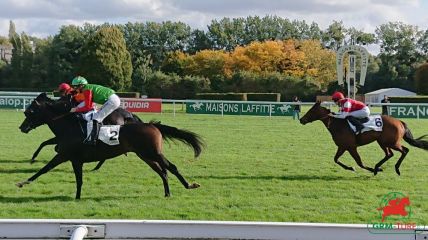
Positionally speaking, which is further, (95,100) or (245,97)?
(245,97)

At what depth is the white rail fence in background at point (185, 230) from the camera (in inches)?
142

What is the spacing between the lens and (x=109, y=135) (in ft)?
25.3

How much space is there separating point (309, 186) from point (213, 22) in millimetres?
75602

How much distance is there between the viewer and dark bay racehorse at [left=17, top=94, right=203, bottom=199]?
770cm

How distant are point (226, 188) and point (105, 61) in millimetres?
48597

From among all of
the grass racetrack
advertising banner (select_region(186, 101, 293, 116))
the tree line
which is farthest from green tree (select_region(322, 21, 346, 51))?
the grass racetrack

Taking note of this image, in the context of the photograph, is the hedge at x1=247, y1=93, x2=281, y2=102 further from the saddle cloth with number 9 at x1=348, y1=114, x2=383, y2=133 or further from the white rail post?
the white rail post

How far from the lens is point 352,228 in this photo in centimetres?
361

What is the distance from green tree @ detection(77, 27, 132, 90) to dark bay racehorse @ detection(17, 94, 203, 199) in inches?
1897

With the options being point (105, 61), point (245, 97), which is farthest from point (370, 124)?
point (105, 61)

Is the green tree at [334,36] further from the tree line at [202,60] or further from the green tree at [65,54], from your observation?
the green tree at [65,54]

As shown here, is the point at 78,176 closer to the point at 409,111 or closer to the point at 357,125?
the point at 357,125

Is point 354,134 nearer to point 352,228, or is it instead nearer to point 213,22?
point 352,228

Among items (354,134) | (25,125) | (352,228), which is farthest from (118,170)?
(352,228)
